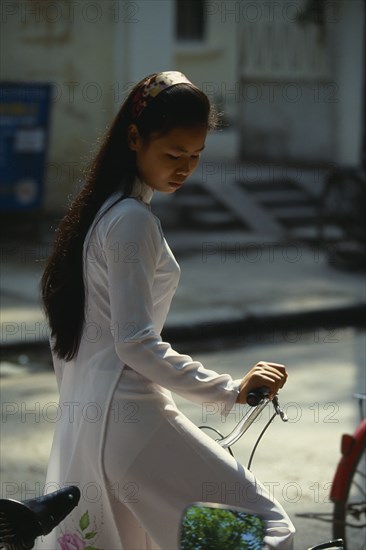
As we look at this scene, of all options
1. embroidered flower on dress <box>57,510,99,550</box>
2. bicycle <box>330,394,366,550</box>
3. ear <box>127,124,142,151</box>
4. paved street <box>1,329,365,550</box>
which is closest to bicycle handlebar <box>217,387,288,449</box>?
embroidered flower on dress <box>57,510,99,550</box>

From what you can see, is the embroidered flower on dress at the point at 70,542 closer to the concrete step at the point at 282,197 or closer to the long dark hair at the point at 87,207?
the long dark hair at the point at 87,207

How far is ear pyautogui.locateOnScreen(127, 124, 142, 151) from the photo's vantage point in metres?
2.75

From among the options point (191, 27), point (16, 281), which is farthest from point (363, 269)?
point (191, 27)

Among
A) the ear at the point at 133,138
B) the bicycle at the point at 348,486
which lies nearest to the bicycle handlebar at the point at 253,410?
the ear at the point at 133,138

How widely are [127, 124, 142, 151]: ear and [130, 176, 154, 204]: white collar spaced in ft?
0.27

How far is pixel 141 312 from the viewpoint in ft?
8.64

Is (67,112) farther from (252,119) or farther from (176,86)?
(176,86)

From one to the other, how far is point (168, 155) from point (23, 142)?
10.2 m

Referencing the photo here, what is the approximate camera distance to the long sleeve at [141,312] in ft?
8.61

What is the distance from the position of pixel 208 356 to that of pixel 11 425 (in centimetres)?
244

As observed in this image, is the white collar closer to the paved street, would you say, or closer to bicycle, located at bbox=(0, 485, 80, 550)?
bicycle, located at bbox=(0, 485, 80, 550)

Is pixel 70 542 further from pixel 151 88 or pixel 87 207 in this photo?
pixel 151 88

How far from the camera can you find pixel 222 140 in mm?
17672

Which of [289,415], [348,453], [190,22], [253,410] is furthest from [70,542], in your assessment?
[190,22]
